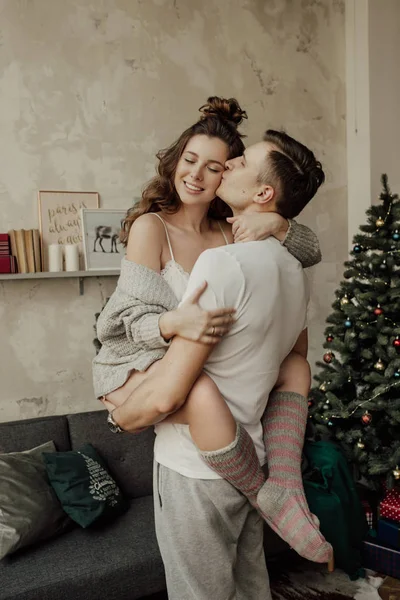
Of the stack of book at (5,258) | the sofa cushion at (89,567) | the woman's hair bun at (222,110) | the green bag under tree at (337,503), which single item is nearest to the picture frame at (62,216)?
the stack of book at (5,258)

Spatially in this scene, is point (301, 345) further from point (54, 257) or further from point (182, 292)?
point (54, 257)

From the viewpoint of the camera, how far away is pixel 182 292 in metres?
1.50

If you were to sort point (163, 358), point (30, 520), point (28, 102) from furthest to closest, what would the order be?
point (28, 102)
point (30, 520)
point (163, 358)

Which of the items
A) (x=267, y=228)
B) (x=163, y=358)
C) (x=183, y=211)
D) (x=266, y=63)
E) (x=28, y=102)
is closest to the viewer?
(x=163, y=358)

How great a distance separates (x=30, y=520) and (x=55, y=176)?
6.28ft

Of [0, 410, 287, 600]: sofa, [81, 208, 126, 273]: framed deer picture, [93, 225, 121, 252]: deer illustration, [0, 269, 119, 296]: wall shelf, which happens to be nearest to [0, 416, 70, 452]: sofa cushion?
[0, 410, 287, 600]: sofa

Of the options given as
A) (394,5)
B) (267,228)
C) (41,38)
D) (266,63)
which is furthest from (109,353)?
(394,5)

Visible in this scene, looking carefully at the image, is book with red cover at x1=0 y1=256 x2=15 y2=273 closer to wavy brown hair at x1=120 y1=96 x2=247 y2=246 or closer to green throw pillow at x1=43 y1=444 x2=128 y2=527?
green throw pillow at x1=43 y1=444 x2=128 y2=527

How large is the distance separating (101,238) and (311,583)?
2.24 metres

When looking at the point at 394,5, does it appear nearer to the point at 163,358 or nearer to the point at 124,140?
the point at 124,140

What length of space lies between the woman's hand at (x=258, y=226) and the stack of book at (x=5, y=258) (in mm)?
2059

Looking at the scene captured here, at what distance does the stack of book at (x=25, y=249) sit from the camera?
328cm

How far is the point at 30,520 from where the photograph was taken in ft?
8.35

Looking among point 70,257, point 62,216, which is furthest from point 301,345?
point 62,216
